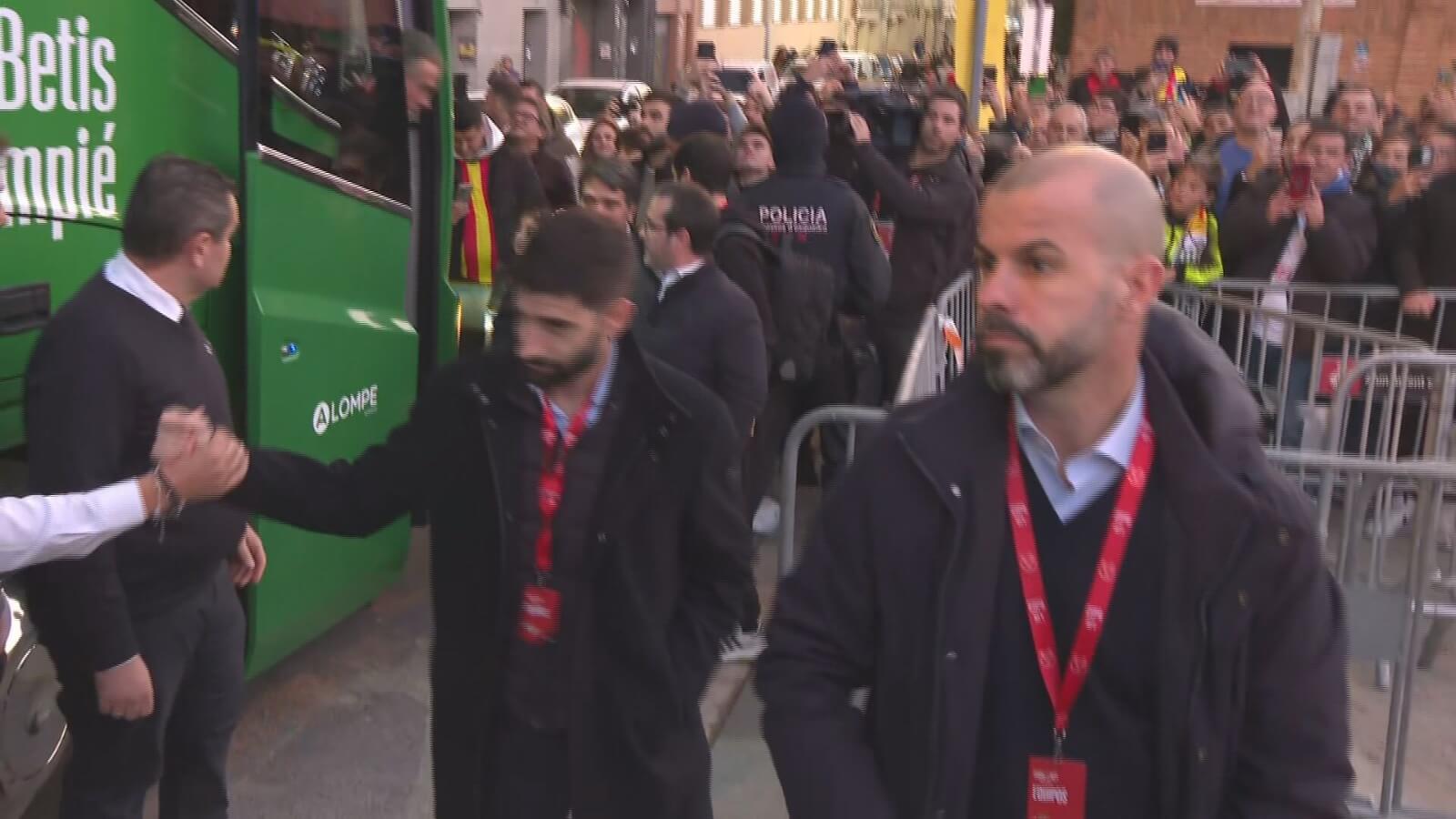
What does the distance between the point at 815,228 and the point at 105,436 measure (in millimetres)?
3730

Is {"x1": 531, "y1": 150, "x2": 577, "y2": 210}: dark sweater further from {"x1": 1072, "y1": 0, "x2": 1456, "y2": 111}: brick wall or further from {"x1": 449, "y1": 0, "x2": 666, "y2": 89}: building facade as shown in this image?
{"x1": 1072, "y1": 0, "x2": 1456, "y2": 111}: brick wall

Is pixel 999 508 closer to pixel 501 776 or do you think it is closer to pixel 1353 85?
pixel 501 776

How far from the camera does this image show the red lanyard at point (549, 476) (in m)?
2.76

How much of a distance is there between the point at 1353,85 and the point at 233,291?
29.1 feet

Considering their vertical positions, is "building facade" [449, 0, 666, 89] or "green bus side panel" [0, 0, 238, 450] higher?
"building facade" [449, 0, 666, 89]

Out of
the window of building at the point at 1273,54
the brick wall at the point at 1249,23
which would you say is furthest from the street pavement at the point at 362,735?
the window of building at the point at 1273,54

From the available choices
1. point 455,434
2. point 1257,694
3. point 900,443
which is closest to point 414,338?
point 455,434

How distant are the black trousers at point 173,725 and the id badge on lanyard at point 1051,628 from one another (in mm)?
1986

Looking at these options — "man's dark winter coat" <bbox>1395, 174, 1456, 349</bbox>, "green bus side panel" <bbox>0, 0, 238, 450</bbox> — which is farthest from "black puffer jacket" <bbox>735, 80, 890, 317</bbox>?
"man's dark winter coat" <bbox>1395, 174, 1456, 349</bbox>

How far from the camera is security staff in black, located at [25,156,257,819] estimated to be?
114 inches

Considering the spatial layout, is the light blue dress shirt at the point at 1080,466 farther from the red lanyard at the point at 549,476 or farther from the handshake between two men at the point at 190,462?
the handshake between two men at the point at 190,462

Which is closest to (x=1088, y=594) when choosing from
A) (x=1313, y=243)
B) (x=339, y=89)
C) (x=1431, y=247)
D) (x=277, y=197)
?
(x=277, y=197)

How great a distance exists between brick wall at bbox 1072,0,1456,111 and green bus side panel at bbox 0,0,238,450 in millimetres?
32704

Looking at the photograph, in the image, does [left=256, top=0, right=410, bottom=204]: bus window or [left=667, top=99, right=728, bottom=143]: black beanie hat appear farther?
[left=667, top=99, right=728, bottom=143]: black beanie hat
